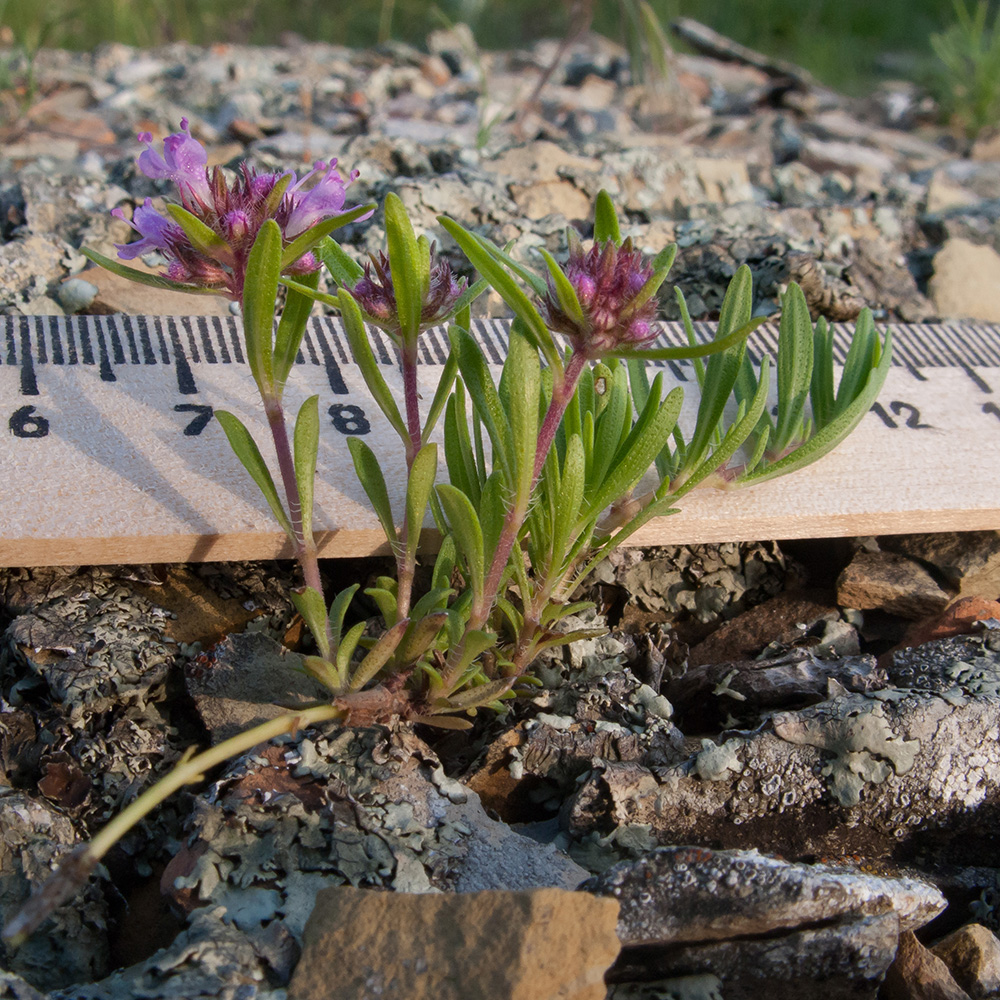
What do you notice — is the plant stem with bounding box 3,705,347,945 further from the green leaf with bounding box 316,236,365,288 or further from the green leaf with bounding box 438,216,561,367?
the green leaf with bounding box 316,236,365,288

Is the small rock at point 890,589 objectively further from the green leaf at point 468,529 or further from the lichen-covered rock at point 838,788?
the green leaf at point 468,529

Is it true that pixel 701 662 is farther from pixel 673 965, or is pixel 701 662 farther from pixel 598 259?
pixel 598 259

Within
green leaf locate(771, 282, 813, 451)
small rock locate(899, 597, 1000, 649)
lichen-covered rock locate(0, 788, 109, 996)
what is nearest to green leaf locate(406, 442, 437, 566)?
lichen-covered rock locate(0, 788, 109, 996)

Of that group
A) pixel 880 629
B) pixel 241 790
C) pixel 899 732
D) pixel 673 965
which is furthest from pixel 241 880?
pixel 880 629

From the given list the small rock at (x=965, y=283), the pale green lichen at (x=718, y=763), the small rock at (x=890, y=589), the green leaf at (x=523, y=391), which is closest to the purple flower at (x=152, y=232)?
the green leaf at (x=523, y=391)

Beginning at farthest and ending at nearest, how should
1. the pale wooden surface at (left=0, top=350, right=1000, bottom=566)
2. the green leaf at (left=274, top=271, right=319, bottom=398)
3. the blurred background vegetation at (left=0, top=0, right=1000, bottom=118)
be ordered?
the blurred background vegetation at (left=0, top=0, right=1000, bottom=118)
the pale wooden surface at (left=0, top=350, right=1000, bottom=566)
the green leaf at (left=274, top=271, right=319, bottom=398)

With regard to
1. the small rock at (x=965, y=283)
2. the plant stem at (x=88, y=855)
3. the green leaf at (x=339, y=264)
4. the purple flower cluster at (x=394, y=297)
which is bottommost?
the plant stem at (x=88, y=855)
